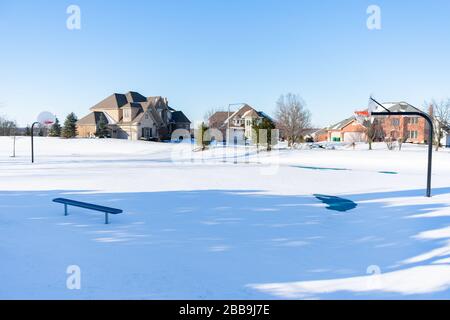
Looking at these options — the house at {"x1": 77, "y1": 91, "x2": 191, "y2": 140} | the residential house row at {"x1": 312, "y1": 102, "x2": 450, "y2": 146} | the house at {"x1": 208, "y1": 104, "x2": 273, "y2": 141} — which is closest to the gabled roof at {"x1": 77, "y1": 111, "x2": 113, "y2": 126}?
the house at {"x1": 77, "y1": 91, "x2": 191, "y2": 140}

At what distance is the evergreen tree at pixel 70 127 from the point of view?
192ft

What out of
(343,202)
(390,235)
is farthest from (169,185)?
(390,235)

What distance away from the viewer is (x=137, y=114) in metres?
61.7

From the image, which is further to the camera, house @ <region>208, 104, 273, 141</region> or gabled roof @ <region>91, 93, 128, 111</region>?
house @ <region>208, 104, 273, 141</region>

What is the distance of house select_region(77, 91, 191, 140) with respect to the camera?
60844mm

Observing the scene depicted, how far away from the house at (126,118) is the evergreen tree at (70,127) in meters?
1.54

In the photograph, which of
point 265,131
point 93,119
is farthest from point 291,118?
point 93,119

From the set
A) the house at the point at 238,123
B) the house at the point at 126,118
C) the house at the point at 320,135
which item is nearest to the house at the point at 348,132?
the house at the point at 320,135

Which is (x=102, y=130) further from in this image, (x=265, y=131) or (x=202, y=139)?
A: (x=265, y=131)

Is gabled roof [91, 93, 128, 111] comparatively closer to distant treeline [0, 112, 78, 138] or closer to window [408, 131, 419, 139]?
distant treeline [0, 112, 78, 138]

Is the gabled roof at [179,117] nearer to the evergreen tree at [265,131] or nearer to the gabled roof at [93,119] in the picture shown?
the gabled roof at [93,119]

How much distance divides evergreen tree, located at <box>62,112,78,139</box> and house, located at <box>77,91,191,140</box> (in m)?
1.54
